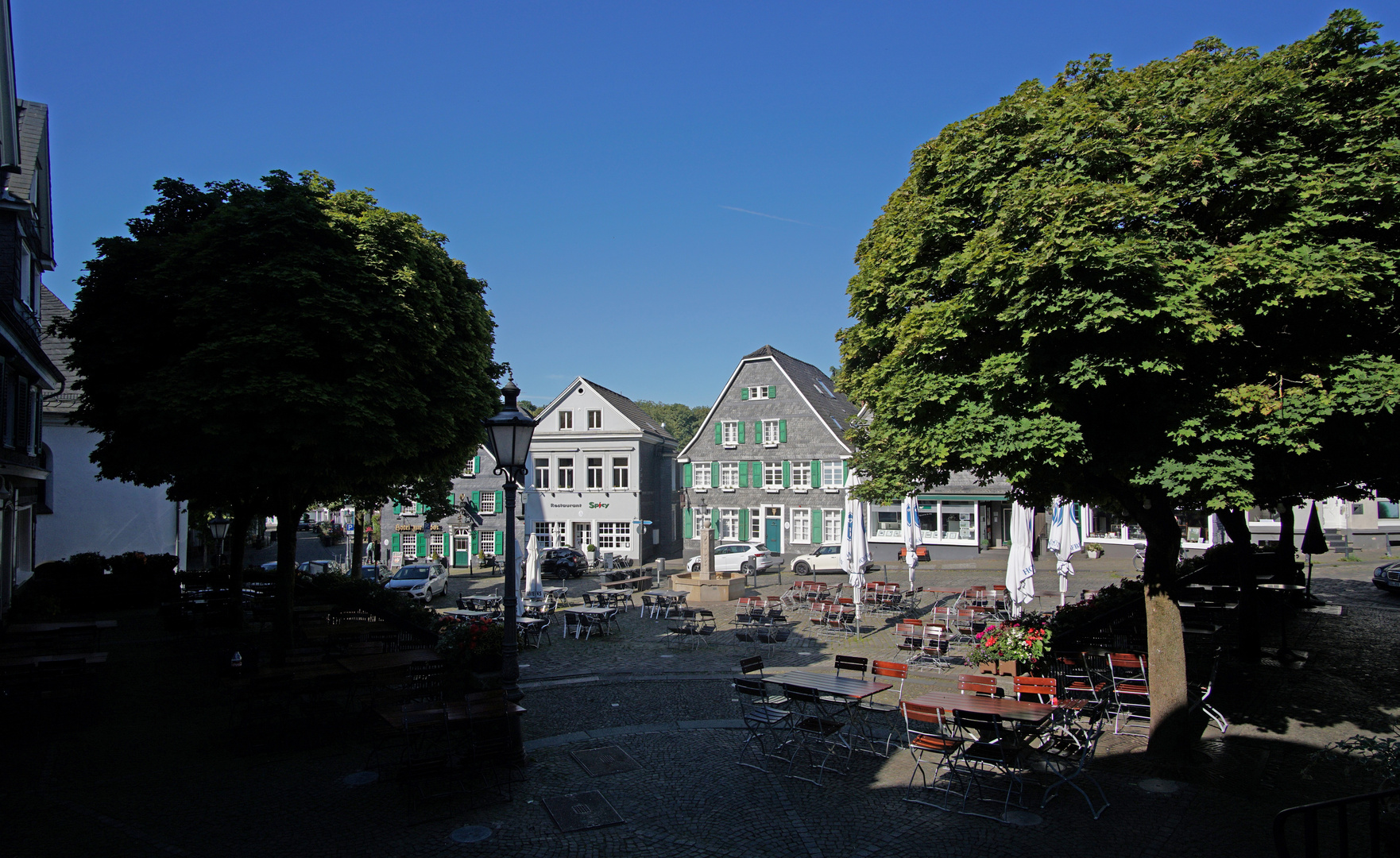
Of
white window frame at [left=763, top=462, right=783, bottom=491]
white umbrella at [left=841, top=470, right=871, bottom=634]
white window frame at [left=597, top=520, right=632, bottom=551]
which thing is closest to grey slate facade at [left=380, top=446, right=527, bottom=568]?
white window frame at [left=597, top=520, right=632, bottom=551]

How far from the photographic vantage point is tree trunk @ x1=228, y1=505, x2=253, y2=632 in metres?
19.1

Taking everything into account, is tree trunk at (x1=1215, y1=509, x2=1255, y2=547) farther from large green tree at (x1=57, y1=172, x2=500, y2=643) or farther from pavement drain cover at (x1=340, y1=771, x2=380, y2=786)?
pavement drain cover at (x1=340, y1=771, x2=380, y2=786)

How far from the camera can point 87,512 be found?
1042 inches

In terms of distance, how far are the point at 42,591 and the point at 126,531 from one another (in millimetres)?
5386

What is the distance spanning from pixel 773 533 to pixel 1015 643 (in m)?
29.8

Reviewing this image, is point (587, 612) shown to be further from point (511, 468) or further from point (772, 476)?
point (772, 476)

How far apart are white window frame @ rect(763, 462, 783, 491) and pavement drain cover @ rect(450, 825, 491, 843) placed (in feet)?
109

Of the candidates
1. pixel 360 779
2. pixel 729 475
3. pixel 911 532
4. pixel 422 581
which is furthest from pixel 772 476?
pixel 360 779

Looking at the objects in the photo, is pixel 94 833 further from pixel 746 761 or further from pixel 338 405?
pixel 746 761

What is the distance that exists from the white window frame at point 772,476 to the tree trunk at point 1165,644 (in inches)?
1231

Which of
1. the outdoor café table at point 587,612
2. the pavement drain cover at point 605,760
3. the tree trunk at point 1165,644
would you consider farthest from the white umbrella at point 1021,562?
the pavement drain cover at point 605,760

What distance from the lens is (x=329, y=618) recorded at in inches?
660

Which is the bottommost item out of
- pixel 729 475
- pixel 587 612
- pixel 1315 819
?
pixel 587 612

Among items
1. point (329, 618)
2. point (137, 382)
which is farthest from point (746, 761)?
point (329, 618)
